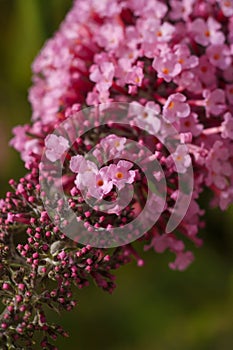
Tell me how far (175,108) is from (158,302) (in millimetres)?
945

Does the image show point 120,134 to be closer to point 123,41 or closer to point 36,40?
point 123,41

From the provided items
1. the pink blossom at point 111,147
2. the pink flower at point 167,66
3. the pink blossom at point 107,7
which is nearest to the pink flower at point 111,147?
the pink blossom at point 111,147

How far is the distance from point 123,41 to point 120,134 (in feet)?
0.94

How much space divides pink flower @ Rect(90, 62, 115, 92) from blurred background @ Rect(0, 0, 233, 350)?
0.74 meters

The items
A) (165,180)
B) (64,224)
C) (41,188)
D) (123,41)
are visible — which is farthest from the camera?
(123,41)

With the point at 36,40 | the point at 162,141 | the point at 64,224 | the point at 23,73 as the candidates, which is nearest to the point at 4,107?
the point at 23,73

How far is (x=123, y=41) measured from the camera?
177 centimetres

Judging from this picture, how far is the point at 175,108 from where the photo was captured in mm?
1639

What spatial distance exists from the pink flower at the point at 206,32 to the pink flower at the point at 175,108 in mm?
243

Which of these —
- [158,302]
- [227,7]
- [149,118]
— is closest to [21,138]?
[149,118]

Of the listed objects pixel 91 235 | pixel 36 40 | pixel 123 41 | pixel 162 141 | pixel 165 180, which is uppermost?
pixel 36 40

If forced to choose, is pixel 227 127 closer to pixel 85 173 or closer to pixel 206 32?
pixel 206 32

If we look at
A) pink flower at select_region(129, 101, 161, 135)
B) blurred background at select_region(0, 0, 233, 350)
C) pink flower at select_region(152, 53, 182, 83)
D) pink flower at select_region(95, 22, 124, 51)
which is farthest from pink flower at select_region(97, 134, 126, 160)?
blurred background at select_region(0, 0, 233, 350)

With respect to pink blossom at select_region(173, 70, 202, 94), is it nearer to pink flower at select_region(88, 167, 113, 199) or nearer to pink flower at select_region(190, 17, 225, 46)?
pink flower at select_region(190, 17, 225, 46)
